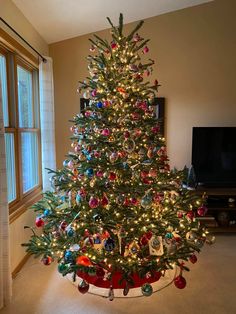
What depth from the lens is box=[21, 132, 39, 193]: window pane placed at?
2.90 meters

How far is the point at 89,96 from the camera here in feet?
7.48

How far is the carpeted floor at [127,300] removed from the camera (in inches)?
73.4

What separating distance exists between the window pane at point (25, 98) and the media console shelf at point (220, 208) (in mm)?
2156

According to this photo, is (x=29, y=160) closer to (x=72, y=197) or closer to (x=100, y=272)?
(x=72, y=197)

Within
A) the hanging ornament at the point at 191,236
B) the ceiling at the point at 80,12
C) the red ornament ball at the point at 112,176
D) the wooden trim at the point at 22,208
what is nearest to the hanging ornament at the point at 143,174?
the red ornament ball at the point at 112,176

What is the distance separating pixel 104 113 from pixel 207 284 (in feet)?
5.42

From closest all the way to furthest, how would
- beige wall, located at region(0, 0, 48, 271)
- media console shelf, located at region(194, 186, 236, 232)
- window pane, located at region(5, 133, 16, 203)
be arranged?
1. beige wall, located at region(0, 0, 48, 271)
2. window pane, located at region(5, 133, 16, 203)
3. media console shelf, located at region(194, 186, 236, 232)

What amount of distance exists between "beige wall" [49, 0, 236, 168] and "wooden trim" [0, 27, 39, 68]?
2.33 ft

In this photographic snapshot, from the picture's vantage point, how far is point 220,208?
3.20 meters

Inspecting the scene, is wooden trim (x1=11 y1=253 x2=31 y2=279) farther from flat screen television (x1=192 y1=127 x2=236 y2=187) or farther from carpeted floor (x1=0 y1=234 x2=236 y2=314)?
flat screen television (x1=192 y1=127 x2=236 y2=187)

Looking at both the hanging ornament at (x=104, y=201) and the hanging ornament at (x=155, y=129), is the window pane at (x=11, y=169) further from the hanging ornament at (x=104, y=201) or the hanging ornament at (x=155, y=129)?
the hanging ornament at (x=155, y=129)

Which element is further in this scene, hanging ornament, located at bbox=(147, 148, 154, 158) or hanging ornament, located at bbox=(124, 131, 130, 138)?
hanging ornament, located at bbox=(147, 148, 154, 158)

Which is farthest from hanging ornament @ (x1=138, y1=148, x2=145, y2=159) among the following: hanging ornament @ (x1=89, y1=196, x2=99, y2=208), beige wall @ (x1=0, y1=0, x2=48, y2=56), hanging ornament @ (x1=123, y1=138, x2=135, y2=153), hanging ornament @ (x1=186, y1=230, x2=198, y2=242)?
beige wall @ (x1=0, y1=0, x2=48, y2=56)

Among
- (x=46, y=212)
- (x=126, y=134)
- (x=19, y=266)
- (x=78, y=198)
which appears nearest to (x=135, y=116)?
(x=126, y=134)
